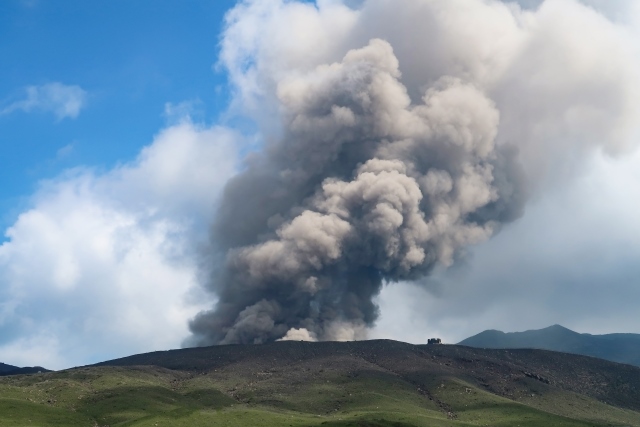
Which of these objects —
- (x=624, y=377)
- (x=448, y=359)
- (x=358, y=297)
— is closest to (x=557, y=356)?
(x=624, y=377)

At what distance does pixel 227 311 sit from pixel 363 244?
1621 inches

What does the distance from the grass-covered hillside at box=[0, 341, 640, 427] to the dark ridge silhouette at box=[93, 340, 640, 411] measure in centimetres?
26

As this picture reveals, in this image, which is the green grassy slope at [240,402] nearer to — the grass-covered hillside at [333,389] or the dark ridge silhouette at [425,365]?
the grass-covered hillside at [333,389]

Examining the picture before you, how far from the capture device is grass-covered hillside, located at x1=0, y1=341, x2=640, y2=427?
348ft

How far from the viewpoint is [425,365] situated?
504ft

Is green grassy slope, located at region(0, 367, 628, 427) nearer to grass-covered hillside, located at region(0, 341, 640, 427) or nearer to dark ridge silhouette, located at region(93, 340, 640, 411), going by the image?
grass-covered hillside, located at region(0, 341, 640, 427)

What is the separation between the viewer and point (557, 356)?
177 metres

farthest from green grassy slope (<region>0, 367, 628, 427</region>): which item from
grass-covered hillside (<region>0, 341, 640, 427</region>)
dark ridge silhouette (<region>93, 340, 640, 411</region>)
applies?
dark ridge silhouette (<region>93, 340, 640, 411</region>)

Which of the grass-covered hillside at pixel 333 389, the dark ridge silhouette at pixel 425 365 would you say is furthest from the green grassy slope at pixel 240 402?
the dark ridge silhouette at pixel 425 365

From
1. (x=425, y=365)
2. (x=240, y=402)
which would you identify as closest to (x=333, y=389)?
(x=240, y=402)

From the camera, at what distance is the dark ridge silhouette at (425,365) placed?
14538 centimetres

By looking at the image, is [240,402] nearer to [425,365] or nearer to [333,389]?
[333,389]

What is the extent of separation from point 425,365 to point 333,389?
1225 inches

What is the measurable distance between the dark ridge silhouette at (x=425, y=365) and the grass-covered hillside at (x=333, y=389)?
26cm
